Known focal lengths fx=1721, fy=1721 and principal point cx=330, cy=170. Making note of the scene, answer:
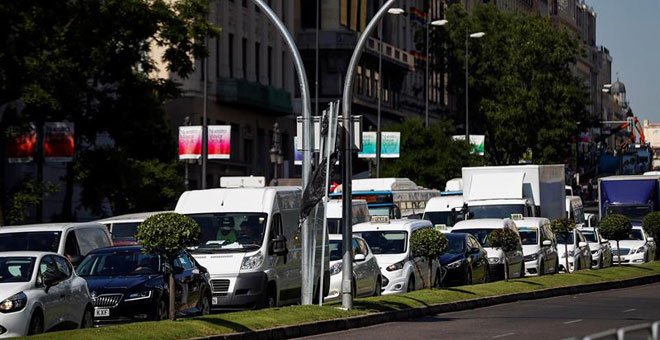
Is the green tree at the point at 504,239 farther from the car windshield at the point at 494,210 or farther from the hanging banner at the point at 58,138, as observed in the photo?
the hanging banner at the point at 58,138

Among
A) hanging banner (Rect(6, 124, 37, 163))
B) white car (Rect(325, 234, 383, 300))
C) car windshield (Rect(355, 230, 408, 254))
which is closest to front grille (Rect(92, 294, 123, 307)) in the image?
white car (Rect(325, 234, 383, 300))

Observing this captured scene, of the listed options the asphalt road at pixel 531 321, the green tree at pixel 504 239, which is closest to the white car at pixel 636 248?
the green tree at pixel 504 239

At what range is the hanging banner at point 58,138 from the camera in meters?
41.4

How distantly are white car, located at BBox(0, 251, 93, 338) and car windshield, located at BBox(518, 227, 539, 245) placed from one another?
→ 22.2 meters

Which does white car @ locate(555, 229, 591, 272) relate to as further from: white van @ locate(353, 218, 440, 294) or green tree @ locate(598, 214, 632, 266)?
white van @ locate(353, 218, 440, 294)

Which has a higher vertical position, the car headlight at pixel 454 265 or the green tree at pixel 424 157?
the green tree at pixel 424 157

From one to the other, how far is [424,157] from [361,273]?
4769 centimetres

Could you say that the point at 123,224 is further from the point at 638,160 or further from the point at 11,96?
the point at 638,160

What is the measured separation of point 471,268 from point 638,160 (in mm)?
117560

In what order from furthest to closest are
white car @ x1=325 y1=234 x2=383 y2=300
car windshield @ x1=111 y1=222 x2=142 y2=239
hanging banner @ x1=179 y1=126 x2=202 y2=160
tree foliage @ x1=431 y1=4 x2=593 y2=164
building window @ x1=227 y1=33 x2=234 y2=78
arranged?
tree foliage @ x1=431 y1=4 x2=593 y2=164, building window @ x1=227 y1=33 x2=234 y2=78, hanging banner @ x1=179 y1=126 x2=202 y2=160, car windshield @ x1=111 y1=222 x2=142 y2=239, white car @ x1=325 y1=234 x2=383 y2=300

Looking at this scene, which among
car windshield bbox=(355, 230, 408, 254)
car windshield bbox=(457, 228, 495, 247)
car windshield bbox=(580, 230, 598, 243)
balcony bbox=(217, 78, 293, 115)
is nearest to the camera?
car windshield bbox=(355, 230, 408, 254)

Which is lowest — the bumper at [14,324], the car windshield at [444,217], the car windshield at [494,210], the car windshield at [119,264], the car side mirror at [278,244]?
the bumper at [14,324]

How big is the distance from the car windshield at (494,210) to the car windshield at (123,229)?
50.3ft

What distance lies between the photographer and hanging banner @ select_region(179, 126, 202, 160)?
57312mm
